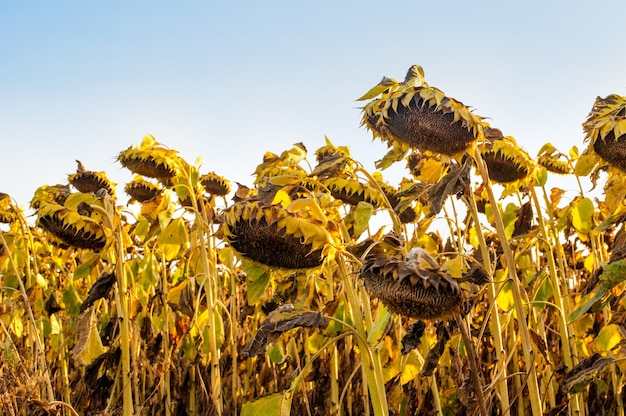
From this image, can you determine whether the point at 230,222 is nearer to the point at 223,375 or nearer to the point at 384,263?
the point at 384,263

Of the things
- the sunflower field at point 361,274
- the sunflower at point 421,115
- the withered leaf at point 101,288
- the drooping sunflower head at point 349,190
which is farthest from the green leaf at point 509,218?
the withered leaf at point 101,288

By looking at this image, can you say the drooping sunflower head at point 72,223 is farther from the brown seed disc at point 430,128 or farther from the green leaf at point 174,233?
the brown seed disc at point 430,128

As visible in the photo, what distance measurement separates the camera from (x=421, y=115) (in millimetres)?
2127

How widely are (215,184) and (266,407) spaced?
Answer: 273 centimetres

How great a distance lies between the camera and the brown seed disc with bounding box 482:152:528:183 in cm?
305

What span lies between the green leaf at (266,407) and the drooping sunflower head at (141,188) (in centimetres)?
244

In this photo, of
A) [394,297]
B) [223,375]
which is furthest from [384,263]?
[223,375]

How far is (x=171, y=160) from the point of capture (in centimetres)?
337

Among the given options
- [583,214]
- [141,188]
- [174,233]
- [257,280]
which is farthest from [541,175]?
[141,188]

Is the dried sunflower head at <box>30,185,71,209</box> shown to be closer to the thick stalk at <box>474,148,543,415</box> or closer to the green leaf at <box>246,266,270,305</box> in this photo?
the green leaf at <box>246,266,270,305</box>

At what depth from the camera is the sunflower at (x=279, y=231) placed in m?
1.92

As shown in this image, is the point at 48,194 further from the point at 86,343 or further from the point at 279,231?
the point at 279,231

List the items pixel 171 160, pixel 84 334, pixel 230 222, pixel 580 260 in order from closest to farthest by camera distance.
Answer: pixel 230 222
pixel 84 334
pixel 171 160
pixel 580 260

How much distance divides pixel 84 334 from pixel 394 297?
5.36ft
